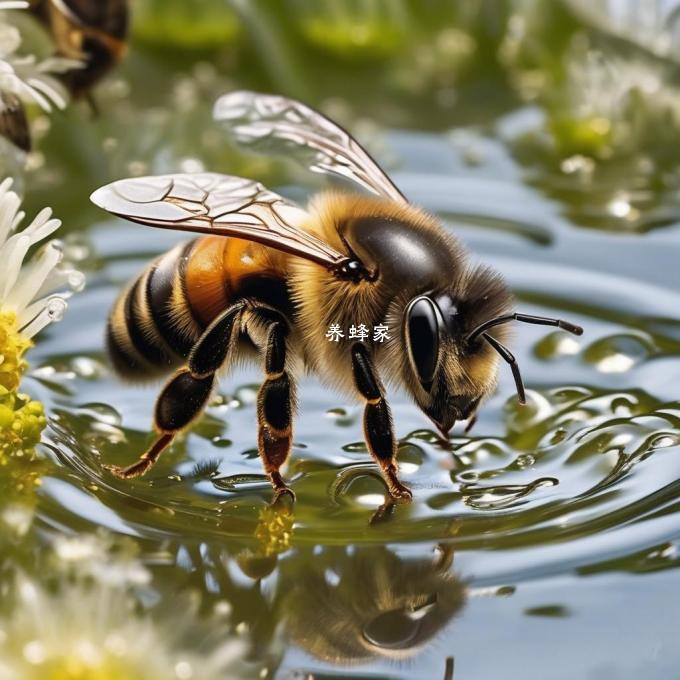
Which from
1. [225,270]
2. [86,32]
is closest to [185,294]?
[225,270]

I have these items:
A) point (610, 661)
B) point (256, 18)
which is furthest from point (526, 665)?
point (256, 18)

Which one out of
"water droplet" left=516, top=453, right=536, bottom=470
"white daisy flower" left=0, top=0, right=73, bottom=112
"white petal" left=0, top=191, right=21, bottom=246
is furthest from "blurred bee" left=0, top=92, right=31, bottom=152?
"water droplet" left=516, top=453, right=536, bottom=470

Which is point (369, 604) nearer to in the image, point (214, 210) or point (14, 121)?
point (214, 210)

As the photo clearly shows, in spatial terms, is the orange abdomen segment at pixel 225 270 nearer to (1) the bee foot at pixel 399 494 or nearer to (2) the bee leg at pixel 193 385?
(2) the bee leg at pixel 193 385

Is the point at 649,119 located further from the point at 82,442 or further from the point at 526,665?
the point at 526,665

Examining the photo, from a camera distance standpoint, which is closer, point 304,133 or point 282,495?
point 282,495
